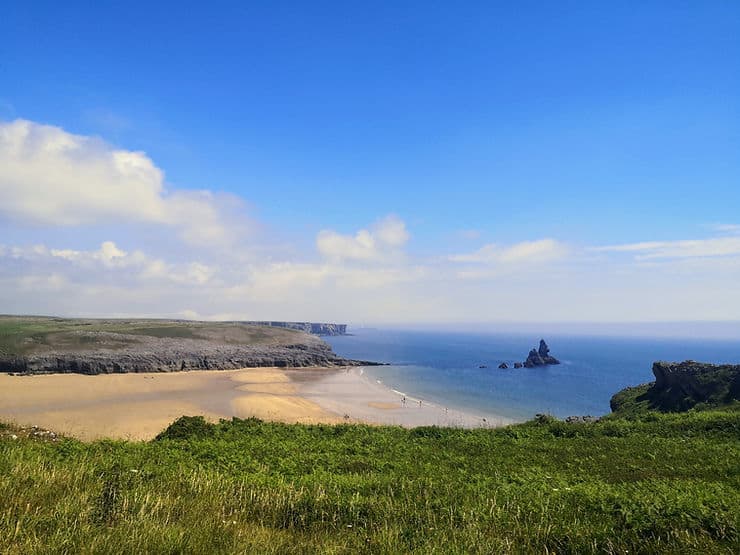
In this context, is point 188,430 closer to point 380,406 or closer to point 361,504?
point 361,504

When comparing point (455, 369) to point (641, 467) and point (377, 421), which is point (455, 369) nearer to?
point (377, 421)

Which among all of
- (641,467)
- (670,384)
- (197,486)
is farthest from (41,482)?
(670,384)

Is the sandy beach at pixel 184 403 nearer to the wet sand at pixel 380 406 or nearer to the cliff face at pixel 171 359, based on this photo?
the wet sand at pixel 380 406

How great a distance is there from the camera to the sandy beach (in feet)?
126

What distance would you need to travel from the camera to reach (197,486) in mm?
8617

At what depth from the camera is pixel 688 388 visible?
1583 inches

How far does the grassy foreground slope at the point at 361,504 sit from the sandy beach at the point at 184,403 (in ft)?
77.1

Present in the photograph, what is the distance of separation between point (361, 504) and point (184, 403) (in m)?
46.4

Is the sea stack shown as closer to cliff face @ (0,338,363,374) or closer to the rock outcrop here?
the rock outcrop

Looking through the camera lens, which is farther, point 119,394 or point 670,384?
point 119,394

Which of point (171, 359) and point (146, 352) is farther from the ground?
point (146, 352)

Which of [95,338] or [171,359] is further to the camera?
[95,338]

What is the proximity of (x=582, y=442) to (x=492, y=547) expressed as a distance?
19.2 meters

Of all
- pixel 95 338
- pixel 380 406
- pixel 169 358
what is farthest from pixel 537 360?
pixel 95 338
